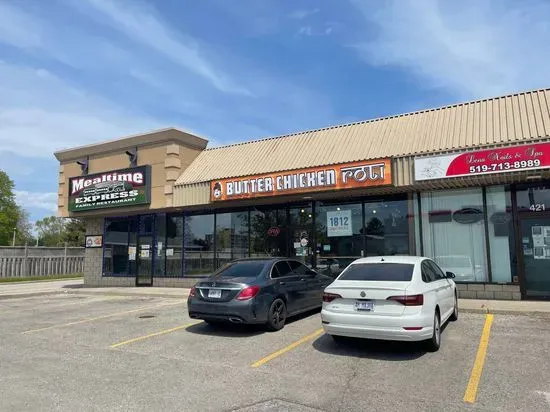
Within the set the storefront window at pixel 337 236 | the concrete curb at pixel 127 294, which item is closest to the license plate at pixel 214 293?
the concrete curb at pixel 127 294

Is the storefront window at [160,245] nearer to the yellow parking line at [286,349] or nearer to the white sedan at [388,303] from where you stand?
the yellow parking line at [286,349]

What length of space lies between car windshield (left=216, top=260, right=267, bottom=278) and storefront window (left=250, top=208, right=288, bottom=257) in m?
7.07

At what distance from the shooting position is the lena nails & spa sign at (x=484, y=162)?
1185cm

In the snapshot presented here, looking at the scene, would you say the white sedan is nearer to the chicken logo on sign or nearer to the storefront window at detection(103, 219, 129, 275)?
the chicken logo on sign

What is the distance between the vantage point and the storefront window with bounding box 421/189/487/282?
14.0 m

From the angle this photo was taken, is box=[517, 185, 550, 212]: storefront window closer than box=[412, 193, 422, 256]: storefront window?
Yes

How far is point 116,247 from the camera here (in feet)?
73.4

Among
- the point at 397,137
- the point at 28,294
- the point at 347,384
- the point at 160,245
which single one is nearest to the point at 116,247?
the point at 160,245

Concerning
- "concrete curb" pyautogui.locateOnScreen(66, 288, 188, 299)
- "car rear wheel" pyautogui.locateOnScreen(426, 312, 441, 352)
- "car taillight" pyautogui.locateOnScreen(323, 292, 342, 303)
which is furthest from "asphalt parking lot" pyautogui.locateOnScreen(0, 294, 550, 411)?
"concrete curb" pyautogui.locateOnScreen(66, 288, 188, 299)

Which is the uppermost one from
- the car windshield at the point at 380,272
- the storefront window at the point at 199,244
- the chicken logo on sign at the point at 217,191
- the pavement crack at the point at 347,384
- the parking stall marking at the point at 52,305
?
the chicken logo on sign at the point at 217,191

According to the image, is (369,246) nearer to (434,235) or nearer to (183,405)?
(434,235)

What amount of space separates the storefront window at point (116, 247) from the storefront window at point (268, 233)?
756 centimetres

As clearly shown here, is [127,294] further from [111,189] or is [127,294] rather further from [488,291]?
[488,291]

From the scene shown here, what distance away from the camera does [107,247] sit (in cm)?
2264
